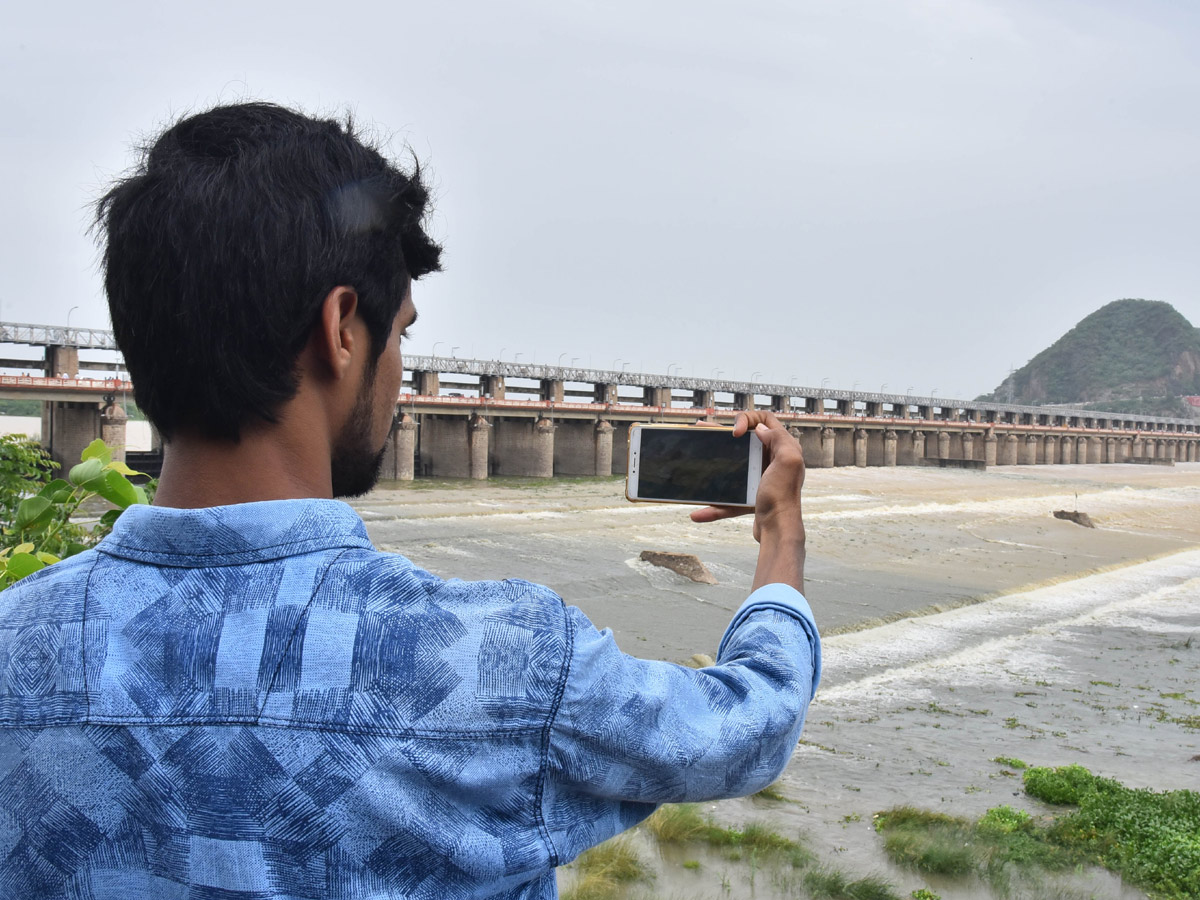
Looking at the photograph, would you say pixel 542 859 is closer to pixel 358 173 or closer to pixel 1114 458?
pixel 358 173

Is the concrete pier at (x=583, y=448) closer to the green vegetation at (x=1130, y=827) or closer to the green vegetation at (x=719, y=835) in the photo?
the green vegetation at (x=1130, y=827)

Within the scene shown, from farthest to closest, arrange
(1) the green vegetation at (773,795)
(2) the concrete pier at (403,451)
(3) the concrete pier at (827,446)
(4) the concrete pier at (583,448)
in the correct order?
1. (3) the concrete pier at (827,446)
2. (4) the concrete pier at (583,448)
3. (2) the concrete pier at (403,451)
4. (1) the green vegetation at (773,795)

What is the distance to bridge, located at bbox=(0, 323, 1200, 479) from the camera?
4153cm

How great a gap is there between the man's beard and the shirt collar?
8.3 inches

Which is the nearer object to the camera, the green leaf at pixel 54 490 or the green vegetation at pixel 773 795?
the green leaf at pixel 54 490

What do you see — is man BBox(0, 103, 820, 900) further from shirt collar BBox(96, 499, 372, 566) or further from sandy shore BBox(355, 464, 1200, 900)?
sandy shore BBox(355, 464, 1200, 900)

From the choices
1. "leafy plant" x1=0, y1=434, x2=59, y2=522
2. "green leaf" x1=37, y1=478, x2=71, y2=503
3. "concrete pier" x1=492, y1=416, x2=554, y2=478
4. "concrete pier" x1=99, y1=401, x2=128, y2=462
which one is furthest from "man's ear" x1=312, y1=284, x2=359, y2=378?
"concrete pier" x1=492, y1=416, x2=554, y2=478

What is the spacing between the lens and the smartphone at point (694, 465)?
2.10 meters

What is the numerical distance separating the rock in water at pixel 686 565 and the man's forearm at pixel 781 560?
17.8m

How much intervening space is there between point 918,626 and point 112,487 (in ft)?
53.6

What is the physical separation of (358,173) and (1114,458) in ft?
393

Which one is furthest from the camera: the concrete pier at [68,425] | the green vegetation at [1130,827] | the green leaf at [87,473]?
the concrete pier at [68,425]

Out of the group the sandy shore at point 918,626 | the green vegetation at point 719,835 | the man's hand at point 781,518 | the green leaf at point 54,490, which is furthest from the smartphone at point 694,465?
the green vegetation at point 719,835

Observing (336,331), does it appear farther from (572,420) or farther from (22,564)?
(572,420)
